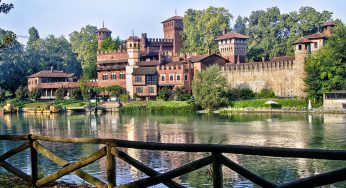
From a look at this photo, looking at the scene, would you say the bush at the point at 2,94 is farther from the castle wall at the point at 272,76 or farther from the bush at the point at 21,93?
the castle wall at the point at 272,76

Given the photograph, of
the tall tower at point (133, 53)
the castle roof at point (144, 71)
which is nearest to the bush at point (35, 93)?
the tall tower at point (133, 53)

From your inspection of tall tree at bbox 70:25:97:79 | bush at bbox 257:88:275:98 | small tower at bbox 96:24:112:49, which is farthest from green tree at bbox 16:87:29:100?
bush at bbox 257:88:275:98

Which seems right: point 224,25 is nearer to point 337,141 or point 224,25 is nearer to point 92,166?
point 337,141

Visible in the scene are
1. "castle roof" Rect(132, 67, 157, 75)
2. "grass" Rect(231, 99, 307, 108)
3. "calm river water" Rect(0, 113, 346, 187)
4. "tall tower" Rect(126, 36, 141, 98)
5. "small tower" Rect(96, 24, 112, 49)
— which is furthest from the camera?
"small tower" Rect(96, 24, 112, 49)

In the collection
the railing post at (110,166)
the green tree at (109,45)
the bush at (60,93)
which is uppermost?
the green tree at (109,45)

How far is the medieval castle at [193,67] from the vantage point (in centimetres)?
6525

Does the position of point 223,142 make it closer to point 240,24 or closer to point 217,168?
point 217,168

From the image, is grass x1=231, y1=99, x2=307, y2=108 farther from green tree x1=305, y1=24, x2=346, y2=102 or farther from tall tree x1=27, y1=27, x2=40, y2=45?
tall tree x1=27, y1=27, x2=40, y2=45

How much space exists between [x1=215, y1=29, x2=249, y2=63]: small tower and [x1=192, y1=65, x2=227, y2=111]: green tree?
17506mm

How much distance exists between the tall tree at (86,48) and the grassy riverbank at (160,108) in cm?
1786

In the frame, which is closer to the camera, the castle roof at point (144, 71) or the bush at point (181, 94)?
the bush at point (181, 94)

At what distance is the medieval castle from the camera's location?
214 feet

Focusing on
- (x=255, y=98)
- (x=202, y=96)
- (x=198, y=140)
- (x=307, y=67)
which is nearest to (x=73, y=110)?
(x=202, y=96)

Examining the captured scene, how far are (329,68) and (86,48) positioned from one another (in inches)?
2464
